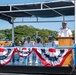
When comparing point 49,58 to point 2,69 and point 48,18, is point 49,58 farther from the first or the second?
point 48,18

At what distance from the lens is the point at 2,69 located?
10.3m

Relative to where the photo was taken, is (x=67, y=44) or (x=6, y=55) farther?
(x=6, y=55)

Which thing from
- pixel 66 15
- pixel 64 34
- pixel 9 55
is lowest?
pixel 9 55

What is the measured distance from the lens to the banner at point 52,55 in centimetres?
973

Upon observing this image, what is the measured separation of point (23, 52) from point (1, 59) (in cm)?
92

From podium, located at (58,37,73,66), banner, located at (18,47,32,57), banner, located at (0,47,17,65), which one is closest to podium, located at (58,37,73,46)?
podium, located at (58,37,73,66)

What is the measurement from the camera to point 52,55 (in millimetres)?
9812

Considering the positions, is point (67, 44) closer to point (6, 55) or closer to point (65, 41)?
point (65, 41)

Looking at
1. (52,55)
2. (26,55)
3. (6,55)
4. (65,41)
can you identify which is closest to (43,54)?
(52,55)

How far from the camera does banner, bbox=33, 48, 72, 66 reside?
9727 mm

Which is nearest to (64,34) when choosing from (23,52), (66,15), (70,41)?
(70,41)

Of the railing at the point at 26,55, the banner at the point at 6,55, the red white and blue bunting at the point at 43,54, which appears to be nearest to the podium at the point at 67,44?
the red white and blue bunting at the point at 43,54

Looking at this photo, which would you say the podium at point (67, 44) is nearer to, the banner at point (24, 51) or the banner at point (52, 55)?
the banner at point (52, 55)

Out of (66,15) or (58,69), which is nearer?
(58,69)
